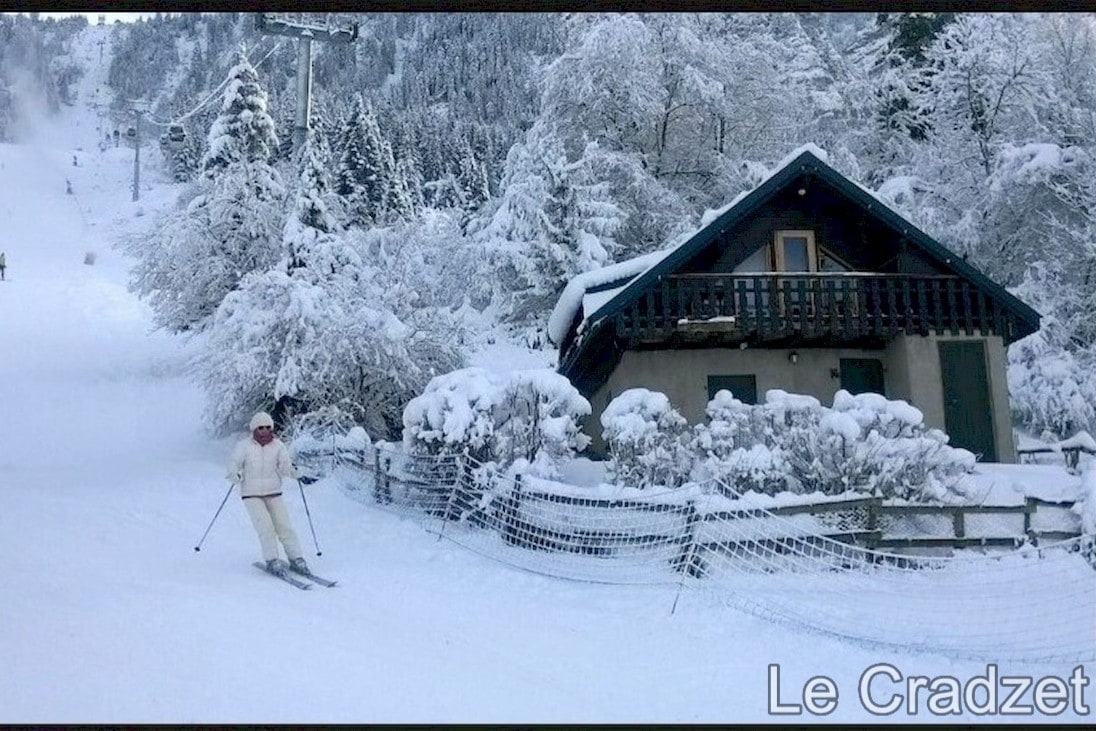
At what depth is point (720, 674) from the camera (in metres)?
6.20

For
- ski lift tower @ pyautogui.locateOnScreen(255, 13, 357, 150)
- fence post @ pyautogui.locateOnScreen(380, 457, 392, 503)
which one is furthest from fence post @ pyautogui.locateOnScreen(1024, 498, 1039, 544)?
ski lift tower @ pyautogui.locateOnScreen(255, 13, 357, 150)

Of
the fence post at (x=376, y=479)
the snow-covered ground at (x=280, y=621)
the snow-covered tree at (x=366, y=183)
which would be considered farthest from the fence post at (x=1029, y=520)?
the snow-covered tree at (x=366, y=183)

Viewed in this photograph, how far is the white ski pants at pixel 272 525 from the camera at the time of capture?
26.5 ft

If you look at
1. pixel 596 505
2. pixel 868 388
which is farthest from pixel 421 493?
pixel 868 388

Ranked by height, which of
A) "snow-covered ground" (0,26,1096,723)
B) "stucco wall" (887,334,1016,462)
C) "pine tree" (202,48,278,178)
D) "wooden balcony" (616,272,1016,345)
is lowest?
"snow-covered ground" (0,26,1096,723)

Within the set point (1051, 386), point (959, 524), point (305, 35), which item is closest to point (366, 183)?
point (305, 35)

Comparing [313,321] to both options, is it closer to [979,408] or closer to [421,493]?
[421,493]

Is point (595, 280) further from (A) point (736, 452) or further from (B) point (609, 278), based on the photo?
(A) point (736, 452)

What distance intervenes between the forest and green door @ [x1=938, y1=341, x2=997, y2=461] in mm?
2200

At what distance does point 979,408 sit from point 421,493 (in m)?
8.20

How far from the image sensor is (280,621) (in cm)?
652

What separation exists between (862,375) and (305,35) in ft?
32.0

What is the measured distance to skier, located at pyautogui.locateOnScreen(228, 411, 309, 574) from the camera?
26.7 ft

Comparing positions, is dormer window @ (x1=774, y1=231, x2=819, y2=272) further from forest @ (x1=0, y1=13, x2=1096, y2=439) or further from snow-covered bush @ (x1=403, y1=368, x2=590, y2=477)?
snow-covered bush @ (x1=403, y1=368, x2=590, y2=477)
